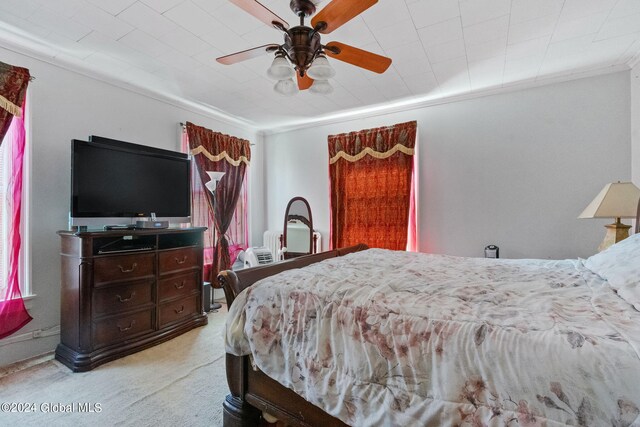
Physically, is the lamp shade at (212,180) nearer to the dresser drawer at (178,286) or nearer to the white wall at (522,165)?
the dresser drawer at (178,286)

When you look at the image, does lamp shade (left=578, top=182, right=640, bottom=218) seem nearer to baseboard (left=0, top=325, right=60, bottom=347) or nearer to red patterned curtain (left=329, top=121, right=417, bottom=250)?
red patterned curtain (left=329, top=121, right=417, bottom=250)

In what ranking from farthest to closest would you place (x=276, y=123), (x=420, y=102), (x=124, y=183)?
(x=276, y=123), (x=420, y=102), (x=124, y=183)

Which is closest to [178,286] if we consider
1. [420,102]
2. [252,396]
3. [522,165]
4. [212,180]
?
[212,180]

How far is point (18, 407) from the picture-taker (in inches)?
69.8

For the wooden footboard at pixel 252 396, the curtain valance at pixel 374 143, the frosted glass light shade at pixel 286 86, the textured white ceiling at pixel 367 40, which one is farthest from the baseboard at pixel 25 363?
the curtain valance at pixel 374 143

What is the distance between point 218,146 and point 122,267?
2.05m

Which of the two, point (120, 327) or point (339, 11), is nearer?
point (339, 11)

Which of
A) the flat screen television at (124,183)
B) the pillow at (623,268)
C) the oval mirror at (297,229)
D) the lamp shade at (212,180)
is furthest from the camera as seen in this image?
the oval mirror at (297,229)

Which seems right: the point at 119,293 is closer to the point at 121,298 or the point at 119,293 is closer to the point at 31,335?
the point at 121,298

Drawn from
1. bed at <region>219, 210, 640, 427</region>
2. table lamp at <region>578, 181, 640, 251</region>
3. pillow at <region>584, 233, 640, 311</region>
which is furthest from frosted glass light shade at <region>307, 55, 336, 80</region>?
table lamp at <region>578, 181, 640, 251</region>

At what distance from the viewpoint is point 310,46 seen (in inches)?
63.7

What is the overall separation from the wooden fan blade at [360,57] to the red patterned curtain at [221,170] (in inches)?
96.6

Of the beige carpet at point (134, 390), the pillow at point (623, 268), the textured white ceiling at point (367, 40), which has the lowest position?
the beige carpet at point (134, 390)

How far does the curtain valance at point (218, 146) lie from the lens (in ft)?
12.0
